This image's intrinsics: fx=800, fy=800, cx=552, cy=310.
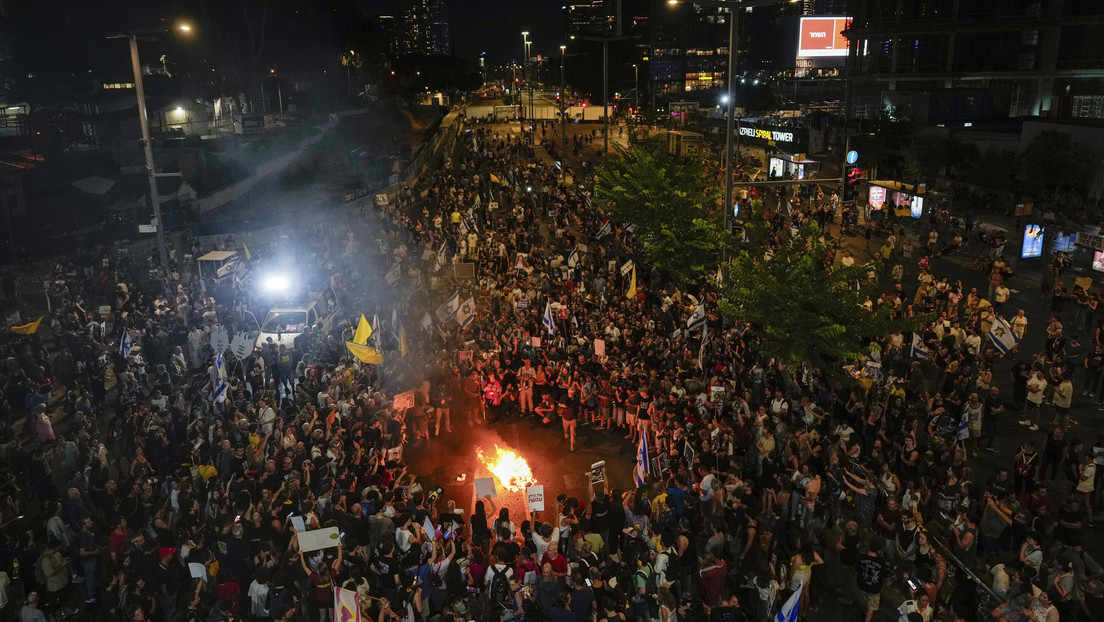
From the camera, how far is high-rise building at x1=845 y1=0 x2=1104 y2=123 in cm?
5472

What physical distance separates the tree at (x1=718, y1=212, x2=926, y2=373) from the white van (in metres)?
10.5

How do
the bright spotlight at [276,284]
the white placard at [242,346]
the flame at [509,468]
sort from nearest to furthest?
the flame at [509,468] < the white placard at [242,346] < the bright spotlight at [276,284]

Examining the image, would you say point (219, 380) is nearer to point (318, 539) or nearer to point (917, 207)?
point (318, 539)

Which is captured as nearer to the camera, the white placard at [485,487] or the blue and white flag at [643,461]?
the white placard at [485,487]

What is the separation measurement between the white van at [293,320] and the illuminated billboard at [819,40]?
7621 cm

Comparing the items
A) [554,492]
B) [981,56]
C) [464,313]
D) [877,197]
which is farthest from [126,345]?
[981,56]

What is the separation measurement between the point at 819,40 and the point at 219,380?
273 ft

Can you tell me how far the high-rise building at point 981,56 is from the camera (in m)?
54.7

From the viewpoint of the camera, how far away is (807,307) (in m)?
15.6

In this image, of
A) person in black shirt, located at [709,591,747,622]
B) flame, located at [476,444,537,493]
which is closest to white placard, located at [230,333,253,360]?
flame, located at [476,444,537,493]

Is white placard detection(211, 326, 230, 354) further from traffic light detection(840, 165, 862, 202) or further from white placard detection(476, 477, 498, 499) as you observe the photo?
traffic light detection(840, 165, 862, 202)

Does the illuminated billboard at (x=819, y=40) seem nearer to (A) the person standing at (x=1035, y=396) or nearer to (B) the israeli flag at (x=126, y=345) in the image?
(A) the person standing at (x=1035, y=396)

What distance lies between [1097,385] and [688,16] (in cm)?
18458

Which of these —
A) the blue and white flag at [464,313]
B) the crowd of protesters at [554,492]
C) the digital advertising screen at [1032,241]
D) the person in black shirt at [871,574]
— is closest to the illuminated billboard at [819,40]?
the digital advertising screen at [1032,241]
